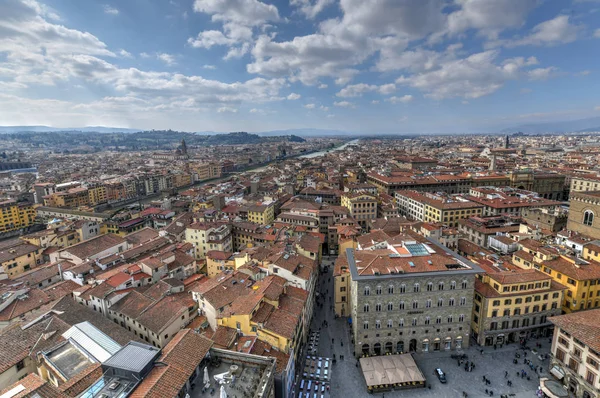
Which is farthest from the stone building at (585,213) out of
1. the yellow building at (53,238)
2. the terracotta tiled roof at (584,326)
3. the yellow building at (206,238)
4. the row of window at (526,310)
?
the yellow building at (53,238)

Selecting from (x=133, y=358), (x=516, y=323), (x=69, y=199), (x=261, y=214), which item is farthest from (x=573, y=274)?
(x=69, y=199)

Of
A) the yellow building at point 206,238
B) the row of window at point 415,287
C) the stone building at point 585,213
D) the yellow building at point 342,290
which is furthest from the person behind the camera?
the stone building at point 585,213

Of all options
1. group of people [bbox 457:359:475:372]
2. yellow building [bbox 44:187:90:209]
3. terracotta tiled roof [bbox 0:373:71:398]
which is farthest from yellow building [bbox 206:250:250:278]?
yellow building [bbox 44:187:90:209]

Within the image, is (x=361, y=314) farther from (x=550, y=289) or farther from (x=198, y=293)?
(x=550, y=289)

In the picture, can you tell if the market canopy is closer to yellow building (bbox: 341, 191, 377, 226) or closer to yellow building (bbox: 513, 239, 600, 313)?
yellow building (bbox: 513, 239, 600, 313)

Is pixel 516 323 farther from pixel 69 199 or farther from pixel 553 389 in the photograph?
pixel 69 199

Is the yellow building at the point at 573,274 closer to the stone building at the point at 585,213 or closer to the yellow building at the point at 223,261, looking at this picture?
the stone building at the point at 585,213

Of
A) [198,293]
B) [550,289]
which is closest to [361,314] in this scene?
[198,293]
